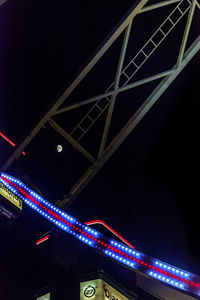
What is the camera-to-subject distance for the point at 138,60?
15.8m

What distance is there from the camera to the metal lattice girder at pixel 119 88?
42.2 ft

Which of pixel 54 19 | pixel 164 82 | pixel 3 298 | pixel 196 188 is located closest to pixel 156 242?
pixel 196 188

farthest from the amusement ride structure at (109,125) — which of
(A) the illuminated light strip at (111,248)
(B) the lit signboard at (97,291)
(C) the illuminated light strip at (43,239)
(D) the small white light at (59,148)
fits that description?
(B) the lit signboard at (97,291)

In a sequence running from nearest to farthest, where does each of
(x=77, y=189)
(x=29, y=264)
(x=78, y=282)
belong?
1. (x=78, y=282)
2. (x=29, y=264)
3. (x=77, y=189)

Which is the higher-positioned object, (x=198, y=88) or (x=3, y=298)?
(x=198, y=88)

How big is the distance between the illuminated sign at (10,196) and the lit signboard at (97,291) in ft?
7.85

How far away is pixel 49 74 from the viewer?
14.4m

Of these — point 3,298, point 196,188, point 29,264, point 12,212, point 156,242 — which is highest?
point 196,188

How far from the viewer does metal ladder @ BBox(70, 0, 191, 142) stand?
46.7ft

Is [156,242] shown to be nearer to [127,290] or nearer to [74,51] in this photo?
[127,290]

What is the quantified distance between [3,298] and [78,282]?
179 centimetres

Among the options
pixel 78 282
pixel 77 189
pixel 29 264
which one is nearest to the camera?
pixel 78 282

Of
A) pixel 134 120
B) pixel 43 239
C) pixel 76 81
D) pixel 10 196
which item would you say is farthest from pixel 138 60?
pixel 10 196

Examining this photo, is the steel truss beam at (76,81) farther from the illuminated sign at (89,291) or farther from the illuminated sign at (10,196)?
the illuminated sign at (89,291)
